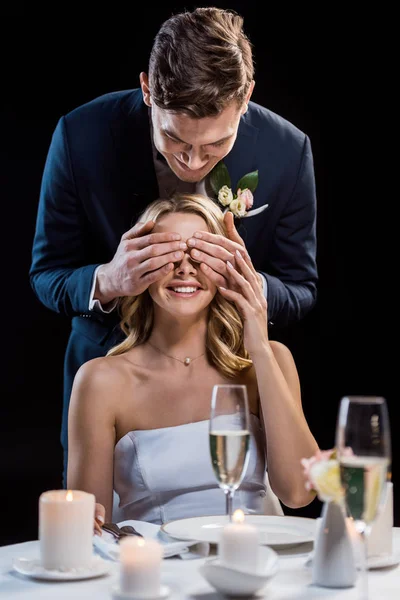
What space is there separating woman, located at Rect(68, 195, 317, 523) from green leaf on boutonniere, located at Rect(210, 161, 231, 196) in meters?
0.27

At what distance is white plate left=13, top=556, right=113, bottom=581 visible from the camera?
4.90 ft

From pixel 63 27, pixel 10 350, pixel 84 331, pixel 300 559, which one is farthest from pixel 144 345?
pixel 63 27

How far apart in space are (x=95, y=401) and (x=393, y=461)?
2326 mm

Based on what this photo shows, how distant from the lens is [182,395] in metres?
2.64

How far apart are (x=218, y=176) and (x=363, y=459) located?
5.97ft

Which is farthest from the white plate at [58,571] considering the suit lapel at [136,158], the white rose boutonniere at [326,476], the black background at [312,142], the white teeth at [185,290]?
the black background at [312,142]

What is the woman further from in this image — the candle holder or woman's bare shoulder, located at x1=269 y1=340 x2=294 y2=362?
the candle holder

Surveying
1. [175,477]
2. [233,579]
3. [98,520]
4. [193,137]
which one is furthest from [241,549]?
[193,137]

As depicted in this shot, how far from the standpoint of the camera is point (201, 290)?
2.56 meters

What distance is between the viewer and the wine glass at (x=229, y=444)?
1.56 m

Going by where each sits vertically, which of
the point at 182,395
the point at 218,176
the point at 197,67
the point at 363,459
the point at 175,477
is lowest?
the point at 175,477

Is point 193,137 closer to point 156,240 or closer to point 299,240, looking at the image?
point 156,240

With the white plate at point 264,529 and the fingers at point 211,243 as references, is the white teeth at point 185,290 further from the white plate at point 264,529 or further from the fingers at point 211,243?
the white plate at point 264,529

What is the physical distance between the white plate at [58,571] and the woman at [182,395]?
0.76 meters
